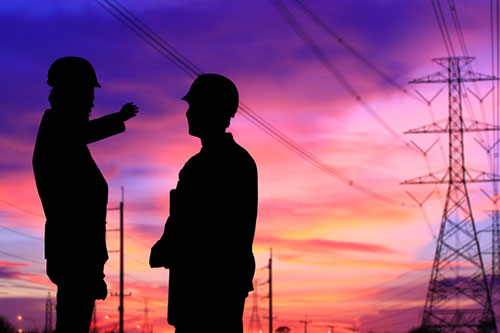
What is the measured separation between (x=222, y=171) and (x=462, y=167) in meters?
62.1

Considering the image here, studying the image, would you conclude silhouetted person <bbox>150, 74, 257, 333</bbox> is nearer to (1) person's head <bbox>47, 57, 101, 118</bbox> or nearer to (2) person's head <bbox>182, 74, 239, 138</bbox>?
(2) person's head <bbox>182, 74, 239, 138</bbox>

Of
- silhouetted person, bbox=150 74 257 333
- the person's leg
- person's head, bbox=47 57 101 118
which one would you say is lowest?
the person's leg

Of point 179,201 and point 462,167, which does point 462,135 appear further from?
point 179,201

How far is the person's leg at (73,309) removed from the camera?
18.5 ft

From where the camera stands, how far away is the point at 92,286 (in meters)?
5.70

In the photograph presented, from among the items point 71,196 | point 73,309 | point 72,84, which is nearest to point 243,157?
point 71,196

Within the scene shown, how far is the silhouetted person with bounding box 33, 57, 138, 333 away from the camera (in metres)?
5.59

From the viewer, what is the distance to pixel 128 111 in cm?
629

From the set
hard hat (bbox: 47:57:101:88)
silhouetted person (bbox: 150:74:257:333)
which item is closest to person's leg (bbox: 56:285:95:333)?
silhouetted person (bbox: 150:74:257:333)

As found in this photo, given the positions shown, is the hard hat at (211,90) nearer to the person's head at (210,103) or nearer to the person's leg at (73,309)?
the person's head at (210,103)

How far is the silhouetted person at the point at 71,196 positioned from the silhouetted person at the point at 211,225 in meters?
0.85

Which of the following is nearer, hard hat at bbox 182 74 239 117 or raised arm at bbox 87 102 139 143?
hard hat at bbox 182 74 239 117

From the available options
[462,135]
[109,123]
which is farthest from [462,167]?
[109,123]

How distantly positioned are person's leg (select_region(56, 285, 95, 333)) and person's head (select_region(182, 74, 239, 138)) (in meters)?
1.37
